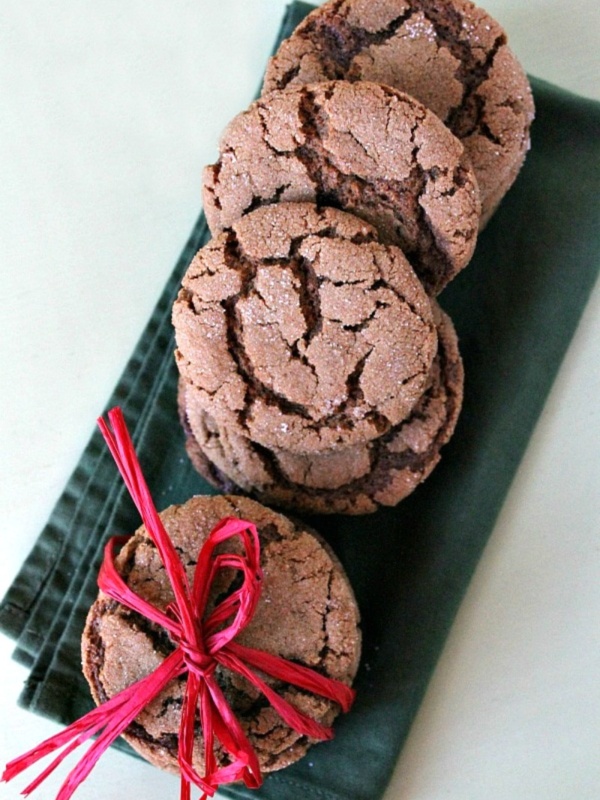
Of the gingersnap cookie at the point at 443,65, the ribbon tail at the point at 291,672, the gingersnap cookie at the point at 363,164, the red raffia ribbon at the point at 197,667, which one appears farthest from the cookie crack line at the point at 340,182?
the ribbon tail at the point at 291,672

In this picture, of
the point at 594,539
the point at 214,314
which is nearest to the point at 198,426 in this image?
the point at 214,314

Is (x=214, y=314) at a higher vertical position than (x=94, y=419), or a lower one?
higher

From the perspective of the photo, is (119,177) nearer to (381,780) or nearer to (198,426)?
(198,426)

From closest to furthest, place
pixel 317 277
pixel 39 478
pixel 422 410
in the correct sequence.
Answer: pixel 317 277, pixel 422 410, pixel 39 478

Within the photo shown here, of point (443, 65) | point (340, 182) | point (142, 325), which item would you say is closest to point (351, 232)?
point (340, 182)

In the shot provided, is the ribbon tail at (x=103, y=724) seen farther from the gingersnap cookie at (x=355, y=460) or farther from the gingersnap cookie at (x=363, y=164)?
the gingersnap cookie at (x=363, y=164)

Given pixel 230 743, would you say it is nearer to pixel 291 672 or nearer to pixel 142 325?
pixel 291 672
